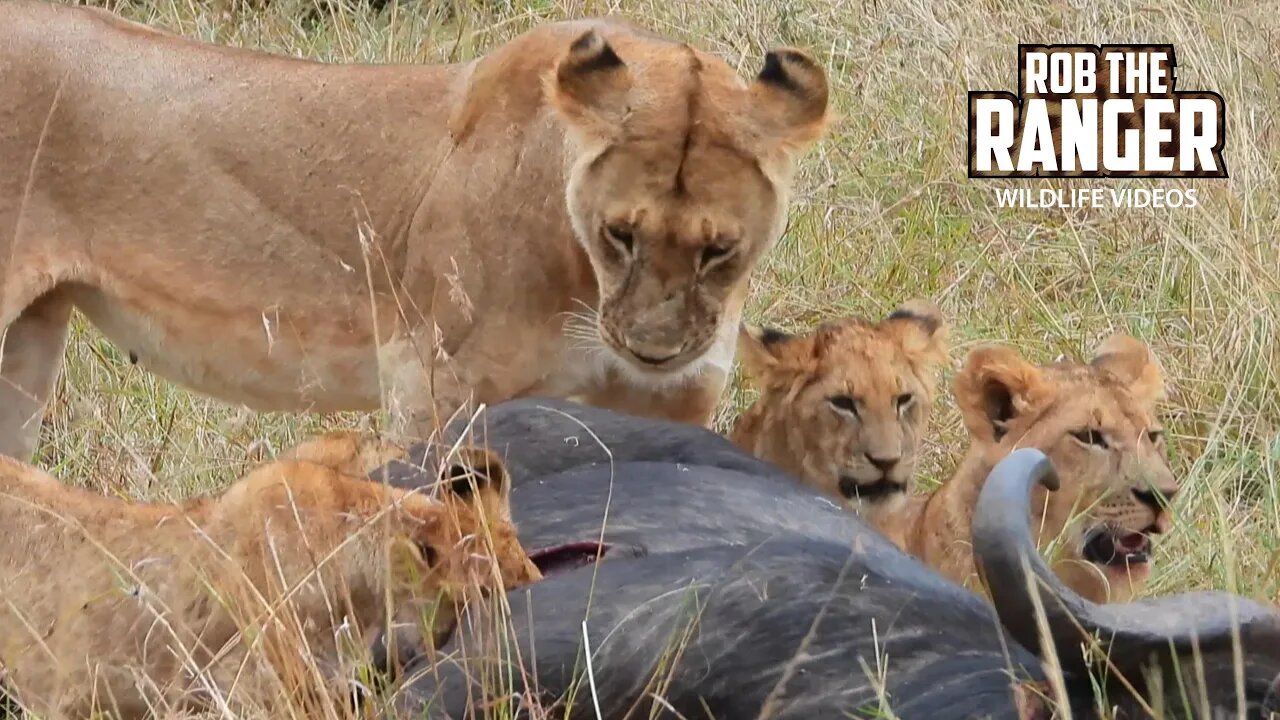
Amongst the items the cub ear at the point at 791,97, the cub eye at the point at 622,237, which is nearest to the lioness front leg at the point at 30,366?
the cub eye at the point at 622,237

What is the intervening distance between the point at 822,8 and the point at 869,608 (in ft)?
19.6

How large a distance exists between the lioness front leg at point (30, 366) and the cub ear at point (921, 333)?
7.23ft

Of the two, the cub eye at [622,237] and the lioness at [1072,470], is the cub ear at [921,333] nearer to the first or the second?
the lioness at [1072,470]

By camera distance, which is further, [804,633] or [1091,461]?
[1091,461]

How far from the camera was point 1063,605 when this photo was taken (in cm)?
269

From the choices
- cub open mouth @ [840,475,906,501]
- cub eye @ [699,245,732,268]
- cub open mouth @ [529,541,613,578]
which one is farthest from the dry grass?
cub eye @ [699,245,732,268]

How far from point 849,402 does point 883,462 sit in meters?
0.18

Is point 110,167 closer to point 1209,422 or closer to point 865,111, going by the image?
point 1209,422

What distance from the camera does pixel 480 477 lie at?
148 inches

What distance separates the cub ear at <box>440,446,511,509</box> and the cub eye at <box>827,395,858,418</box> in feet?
4.11

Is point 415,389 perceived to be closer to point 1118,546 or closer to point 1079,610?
point 1118,546

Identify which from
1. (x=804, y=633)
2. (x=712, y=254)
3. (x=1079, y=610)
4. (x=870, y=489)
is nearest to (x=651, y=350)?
(x=712, y=254)

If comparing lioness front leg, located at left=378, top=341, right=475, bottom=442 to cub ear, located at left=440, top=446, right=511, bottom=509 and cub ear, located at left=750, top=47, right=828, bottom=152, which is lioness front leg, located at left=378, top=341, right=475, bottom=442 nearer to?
cub ear, located at left=750, top=47, right=828, bottom=152

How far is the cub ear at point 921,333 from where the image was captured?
16.6 feet
